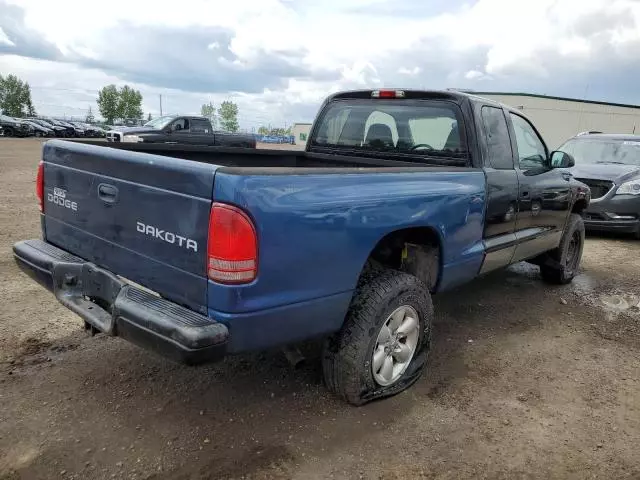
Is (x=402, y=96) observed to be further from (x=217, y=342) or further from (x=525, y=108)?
(x=525, y=108)

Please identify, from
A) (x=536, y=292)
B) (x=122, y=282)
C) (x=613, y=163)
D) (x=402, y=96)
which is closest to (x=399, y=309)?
(x=122, y=282)

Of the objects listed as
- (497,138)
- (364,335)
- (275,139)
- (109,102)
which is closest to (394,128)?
(497,138)

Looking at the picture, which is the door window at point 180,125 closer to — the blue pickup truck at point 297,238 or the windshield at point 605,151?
the windshield at point 605,151

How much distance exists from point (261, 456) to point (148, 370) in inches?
46.2

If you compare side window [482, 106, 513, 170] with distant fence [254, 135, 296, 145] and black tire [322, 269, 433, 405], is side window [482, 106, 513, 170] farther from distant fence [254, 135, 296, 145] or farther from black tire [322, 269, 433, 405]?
distant fence [254, 135, 296, 145]

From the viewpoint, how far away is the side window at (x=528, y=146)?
450cm

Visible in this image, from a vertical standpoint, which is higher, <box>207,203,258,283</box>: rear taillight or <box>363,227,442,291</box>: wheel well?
<box>207,203,258,283</box>: rear taillight

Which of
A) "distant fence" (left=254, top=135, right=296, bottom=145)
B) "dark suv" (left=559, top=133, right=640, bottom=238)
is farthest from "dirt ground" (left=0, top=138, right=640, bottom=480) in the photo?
"distant fence" (left=254, top=135, right=296, bottom=145)

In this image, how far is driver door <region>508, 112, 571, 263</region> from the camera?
4391 millimetres

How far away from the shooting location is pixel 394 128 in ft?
14.2

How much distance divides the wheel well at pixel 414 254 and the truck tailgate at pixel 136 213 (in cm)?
124

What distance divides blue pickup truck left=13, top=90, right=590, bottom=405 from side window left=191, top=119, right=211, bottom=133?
1578 centimetres

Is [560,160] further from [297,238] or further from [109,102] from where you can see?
[109,102]

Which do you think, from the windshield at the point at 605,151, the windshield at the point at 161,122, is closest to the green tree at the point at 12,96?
the windshield at the point at 161,122
